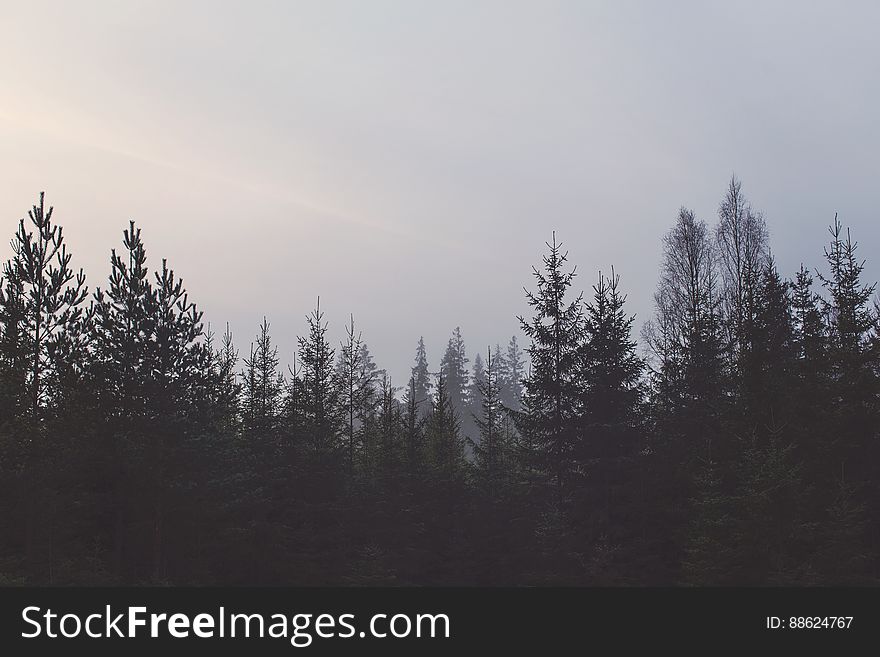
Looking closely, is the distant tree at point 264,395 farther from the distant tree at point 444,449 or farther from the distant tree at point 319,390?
the distant tree at point 444,449

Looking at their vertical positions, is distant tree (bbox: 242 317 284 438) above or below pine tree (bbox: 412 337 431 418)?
below

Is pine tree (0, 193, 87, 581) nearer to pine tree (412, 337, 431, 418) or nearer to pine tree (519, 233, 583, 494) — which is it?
pine tree (519, 233, 583, 494)

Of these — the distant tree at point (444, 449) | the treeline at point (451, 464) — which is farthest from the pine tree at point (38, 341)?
the distant tree at point (444, 449)

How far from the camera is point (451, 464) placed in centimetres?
3803

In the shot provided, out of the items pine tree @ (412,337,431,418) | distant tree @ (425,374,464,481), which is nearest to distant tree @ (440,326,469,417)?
pine tree @ (412,337,431,418)

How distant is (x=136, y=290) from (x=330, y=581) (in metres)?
15.0

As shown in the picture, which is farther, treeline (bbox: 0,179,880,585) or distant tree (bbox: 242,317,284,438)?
distant tree (bbox: 242,317,284,438)

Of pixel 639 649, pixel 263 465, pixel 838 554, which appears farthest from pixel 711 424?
pixel 263 465

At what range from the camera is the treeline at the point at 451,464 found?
22.5 metres

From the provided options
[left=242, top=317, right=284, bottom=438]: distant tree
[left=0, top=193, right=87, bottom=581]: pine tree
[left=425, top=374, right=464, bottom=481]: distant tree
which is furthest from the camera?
[left=425, top=374, right=464, bottom=481]: distant tree

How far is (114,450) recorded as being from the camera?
24.5 m

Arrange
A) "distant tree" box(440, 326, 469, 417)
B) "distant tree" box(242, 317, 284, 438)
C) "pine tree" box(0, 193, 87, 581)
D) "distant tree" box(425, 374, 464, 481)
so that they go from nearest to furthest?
"pine tree" box(0, 193, 87, 581) < "distant tree" box(242, 317, 284, 438) < "distant tree" box(425, 374, 464, 481) < "distant tree" box(440, 326, 469, 417)

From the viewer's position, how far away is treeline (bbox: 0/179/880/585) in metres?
22.5

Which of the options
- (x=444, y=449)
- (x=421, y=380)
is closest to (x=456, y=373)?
(x=421, y=380)
